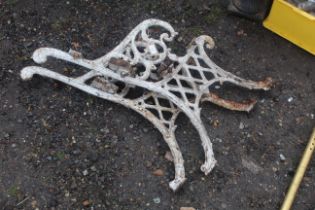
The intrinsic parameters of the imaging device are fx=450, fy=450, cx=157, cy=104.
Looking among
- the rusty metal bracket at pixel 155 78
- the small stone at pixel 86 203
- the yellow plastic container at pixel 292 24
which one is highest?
the yellow plastic container at pixel 292 24

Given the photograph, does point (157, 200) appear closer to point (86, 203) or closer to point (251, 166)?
point (86, 203)

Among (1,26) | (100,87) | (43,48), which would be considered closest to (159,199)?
(100,87)

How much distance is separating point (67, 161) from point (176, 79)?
2.75ft

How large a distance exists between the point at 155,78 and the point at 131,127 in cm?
35

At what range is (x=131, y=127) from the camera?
2.82 m

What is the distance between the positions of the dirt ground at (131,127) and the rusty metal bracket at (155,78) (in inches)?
4.6

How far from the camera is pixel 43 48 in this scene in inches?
116

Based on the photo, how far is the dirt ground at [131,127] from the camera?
102 inches

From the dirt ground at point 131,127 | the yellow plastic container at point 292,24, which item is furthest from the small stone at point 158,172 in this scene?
the yellow plastic container at point 292,24

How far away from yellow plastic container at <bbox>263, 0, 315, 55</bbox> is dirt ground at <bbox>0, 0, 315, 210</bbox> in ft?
0.26

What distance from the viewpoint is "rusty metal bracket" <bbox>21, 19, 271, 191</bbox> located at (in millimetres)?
2736

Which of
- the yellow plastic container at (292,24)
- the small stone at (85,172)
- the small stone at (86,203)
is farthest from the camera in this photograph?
the yellow plastic container at (292,24)

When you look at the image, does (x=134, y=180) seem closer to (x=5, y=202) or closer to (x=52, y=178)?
(x=52, y=178)

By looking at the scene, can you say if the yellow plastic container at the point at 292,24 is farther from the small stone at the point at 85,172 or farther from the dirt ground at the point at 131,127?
the small stone at the point at 85,172
